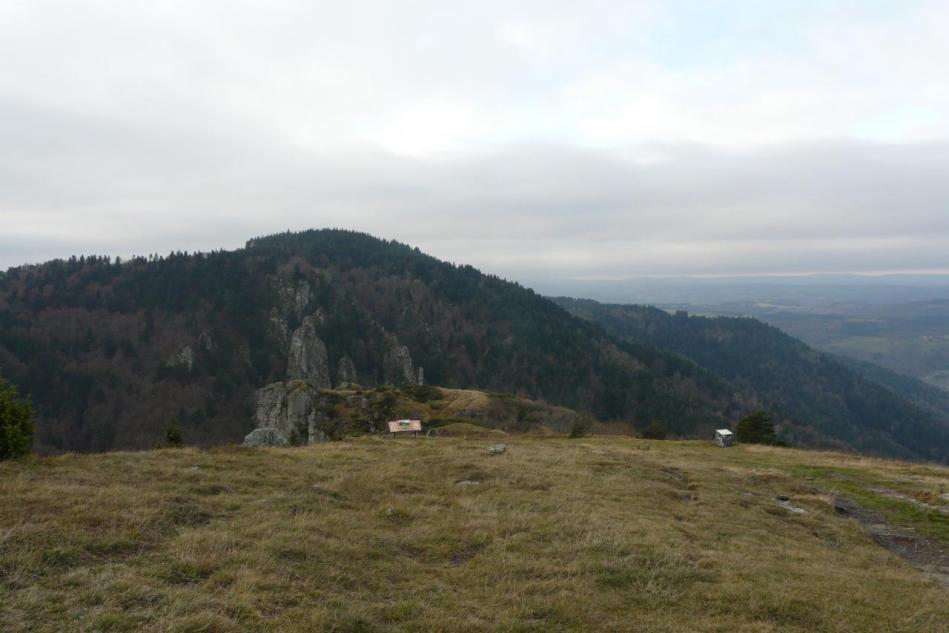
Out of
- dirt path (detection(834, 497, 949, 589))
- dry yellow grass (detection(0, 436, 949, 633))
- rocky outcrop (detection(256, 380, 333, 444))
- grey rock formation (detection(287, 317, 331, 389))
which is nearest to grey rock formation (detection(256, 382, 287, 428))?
rocky outcrop (detection(256, 380, 333, 444))

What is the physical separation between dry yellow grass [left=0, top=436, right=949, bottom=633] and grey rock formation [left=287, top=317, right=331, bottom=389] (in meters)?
169

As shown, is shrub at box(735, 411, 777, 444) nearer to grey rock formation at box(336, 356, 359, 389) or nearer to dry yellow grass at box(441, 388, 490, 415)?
dry yellow grass at box(441, 388, 490, 415)

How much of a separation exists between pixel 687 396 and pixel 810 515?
173 m

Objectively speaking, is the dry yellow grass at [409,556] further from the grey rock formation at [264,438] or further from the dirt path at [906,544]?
the grey rock formation at [264,438]

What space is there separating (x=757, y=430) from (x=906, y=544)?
138ft

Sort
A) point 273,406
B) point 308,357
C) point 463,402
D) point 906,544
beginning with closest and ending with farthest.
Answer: point 906,544 → point 463,402 → point 273,406 → point 308,357

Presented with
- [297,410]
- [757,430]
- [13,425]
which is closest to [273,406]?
[297,410]

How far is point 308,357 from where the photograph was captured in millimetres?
187500

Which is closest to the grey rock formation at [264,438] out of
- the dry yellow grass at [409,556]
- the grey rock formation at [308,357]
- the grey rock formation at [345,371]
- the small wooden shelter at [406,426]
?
the small wooden shelter at [406,426]

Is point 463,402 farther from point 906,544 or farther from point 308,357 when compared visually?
point 308,357

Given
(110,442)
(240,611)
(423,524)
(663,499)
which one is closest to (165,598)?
(240,611)

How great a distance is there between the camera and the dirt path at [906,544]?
1587 cm

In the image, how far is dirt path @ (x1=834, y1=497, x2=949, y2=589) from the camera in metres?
15.9

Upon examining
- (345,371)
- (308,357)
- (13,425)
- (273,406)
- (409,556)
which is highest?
(13,425)
